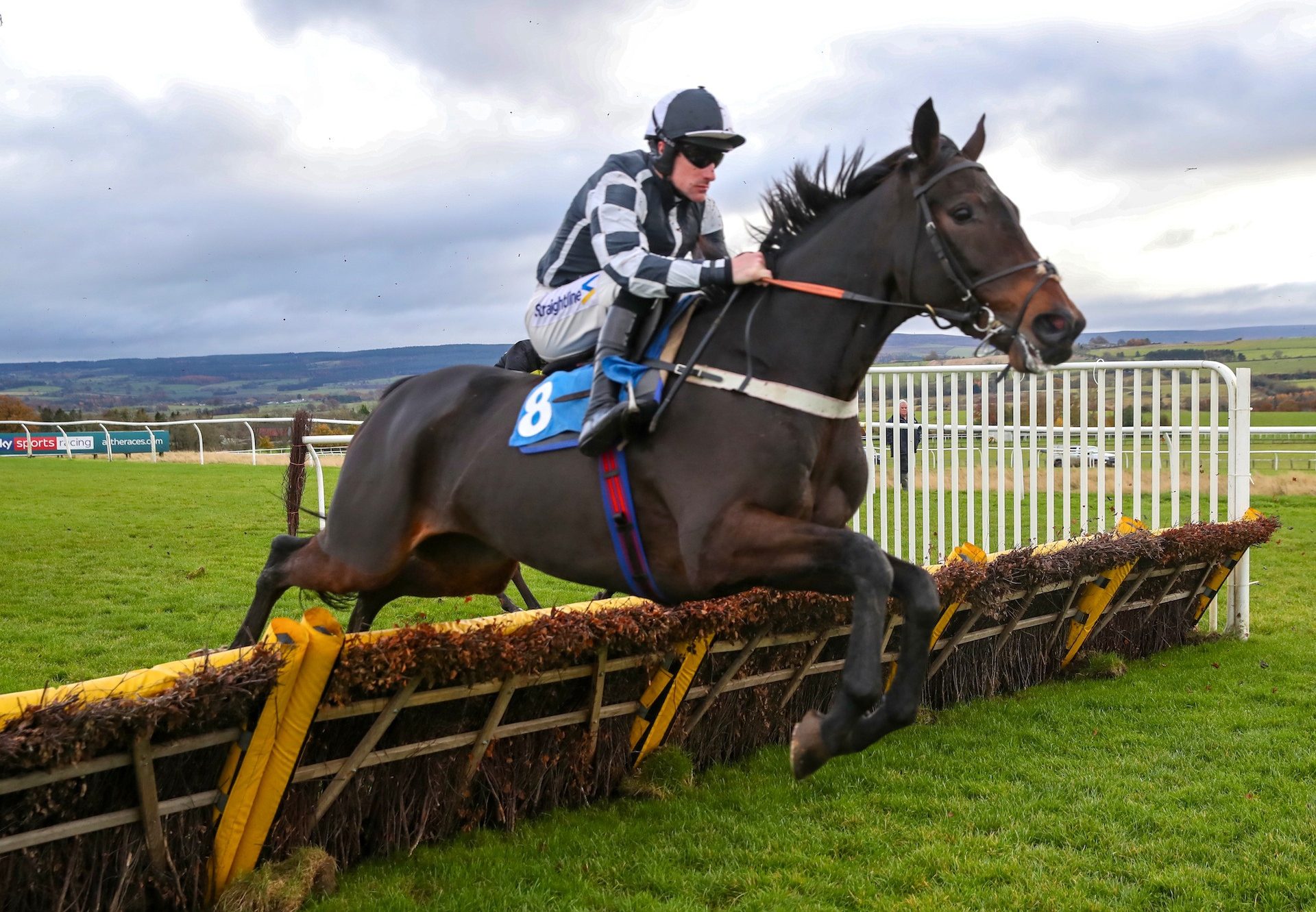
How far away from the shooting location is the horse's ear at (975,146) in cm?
320

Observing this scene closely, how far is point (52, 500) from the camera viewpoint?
1482 centimetres

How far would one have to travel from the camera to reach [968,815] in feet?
13.7

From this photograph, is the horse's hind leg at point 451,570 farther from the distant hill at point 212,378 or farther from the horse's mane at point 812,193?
the distant hill at point 212,378

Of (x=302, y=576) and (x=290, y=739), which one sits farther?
(x=302, y=576)

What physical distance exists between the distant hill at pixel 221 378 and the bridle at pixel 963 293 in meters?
33.8

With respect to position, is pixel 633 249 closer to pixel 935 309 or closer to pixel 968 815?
pixel 935 309

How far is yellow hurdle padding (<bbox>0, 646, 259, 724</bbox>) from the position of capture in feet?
9.29

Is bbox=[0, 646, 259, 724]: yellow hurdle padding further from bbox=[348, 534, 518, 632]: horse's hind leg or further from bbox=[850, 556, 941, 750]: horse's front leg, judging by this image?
bbox=[850, 556, 941, 750]: horse's front leg

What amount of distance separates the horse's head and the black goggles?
0.70 m

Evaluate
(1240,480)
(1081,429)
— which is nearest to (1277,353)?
(1240,480)

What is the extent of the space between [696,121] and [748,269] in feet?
1.87

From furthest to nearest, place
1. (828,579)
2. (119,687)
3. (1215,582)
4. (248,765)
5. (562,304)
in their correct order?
(1215,582)
(562,304)
(248,765)
(119,687)
(828,579)

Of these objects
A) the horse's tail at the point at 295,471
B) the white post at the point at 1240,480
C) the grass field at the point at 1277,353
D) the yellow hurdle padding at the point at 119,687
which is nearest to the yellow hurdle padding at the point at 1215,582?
the white post at the point at 1240,480

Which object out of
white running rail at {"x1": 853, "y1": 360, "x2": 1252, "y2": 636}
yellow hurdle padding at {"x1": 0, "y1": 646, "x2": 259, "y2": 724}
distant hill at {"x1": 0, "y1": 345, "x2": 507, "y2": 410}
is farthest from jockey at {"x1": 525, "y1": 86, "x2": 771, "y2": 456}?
distant hill at {"x1": 0, "y1": 345, "x2": 507, "y2": 410}
